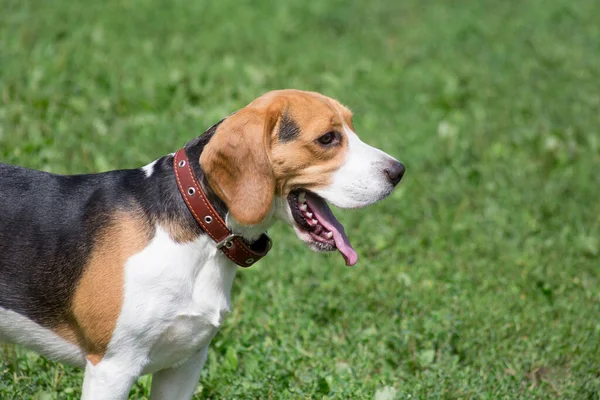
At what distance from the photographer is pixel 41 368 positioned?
5.03 m

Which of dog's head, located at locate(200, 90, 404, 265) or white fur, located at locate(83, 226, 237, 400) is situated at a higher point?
dog's head, located at locate(200, 90, 404, 265)

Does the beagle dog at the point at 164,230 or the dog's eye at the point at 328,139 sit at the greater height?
the dog's eye at the point at 328,139

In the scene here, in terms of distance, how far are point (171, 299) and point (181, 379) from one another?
0.67 meters

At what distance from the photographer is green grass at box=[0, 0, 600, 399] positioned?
540 centimetres

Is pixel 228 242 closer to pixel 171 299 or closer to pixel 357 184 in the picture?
pixel 171 299

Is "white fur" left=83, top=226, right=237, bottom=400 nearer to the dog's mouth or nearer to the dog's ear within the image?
the dog's ear

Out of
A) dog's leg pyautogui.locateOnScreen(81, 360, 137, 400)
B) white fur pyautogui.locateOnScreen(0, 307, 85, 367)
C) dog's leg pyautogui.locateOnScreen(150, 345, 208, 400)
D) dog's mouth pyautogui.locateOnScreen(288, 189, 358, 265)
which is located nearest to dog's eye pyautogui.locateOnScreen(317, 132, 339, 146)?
dog's mouth pyautogui.locateOnScreen(288, 189, 358, 265)

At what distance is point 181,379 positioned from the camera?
4422mm

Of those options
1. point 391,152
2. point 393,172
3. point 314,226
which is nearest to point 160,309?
point 314,226

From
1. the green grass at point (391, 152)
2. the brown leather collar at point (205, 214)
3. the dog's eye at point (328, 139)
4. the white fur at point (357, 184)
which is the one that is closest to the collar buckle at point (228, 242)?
the brown leather collar at point (205, 214)

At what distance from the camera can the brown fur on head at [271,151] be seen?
3883mm

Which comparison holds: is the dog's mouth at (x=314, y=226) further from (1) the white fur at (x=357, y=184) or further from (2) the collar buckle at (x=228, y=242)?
(2) the collar buckle at (x=228, y=242)

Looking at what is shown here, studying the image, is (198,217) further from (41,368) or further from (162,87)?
(162,87)

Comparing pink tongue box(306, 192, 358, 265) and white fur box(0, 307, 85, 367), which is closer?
white fur box(0, 307, 85, 367)
